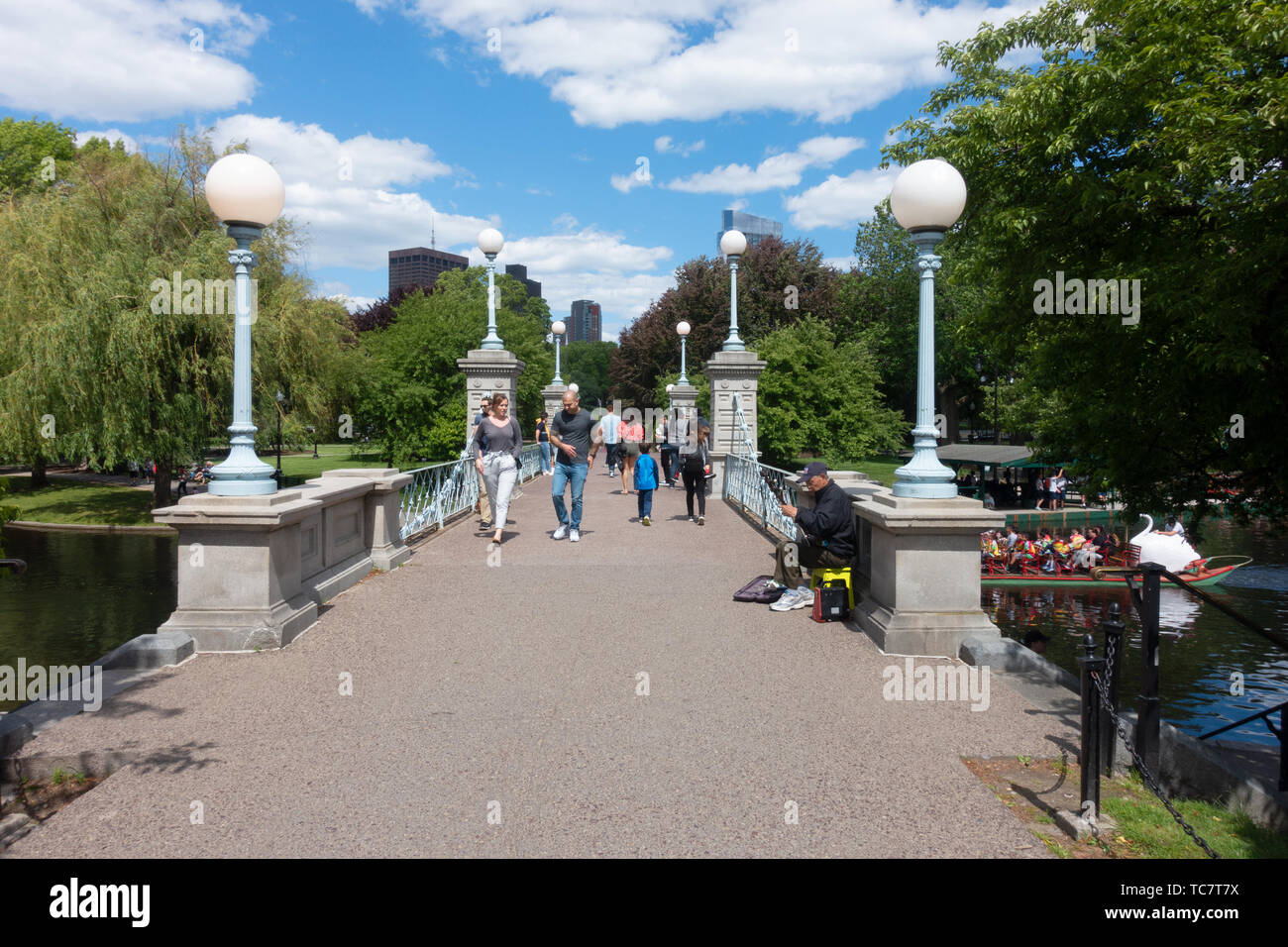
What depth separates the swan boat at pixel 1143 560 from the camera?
22.6m

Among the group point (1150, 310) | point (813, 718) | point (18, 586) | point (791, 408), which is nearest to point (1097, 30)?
point (1150, 310)

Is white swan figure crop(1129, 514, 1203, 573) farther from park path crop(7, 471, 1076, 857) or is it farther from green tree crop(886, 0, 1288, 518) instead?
park path crop(7, 471, 1076, 857)

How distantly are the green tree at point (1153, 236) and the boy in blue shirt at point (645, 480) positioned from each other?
210 inches

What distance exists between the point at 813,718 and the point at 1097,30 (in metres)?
11.3

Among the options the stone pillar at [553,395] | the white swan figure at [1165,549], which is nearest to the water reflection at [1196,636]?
the white swan figure at [1165,549]

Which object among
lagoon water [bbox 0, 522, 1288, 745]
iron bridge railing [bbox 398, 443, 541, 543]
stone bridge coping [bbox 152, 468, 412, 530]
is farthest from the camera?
lagoon water [bbox 0, 522, 1288, 745]

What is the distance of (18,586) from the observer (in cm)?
1587

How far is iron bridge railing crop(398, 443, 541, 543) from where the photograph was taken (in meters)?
11.6

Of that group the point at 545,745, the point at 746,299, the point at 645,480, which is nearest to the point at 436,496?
the point at 645,480

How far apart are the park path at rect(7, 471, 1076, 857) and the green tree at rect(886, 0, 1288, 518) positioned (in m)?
5.62

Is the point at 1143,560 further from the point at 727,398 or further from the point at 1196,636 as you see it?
the point at 727,398

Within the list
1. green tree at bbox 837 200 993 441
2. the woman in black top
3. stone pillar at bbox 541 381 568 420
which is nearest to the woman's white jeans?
the woman in black top

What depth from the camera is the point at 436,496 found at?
1276 cm

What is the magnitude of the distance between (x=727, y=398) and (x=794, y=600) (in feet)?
36.5
